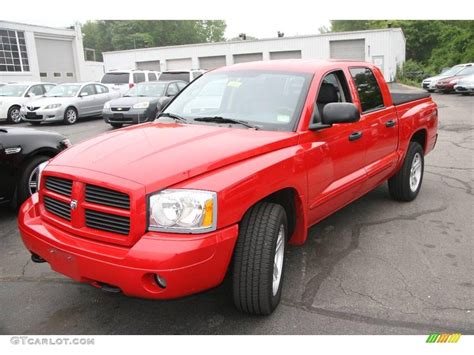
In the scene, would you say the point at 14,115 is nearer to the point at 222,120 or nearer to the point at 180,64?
the point at 222,120

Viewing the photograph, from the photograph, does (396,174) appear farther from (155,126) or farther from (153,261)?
(153,261)

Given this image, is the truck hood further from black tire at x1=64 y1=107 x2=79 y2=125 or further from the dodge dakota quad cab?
black tire at x1=64 y1=107 x2=79 y2=125

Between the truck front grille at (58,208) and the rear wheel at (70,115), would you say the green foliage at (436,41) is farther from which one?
the truck front grille at (58,208)

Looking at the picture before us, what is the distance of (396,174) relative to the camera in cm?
539

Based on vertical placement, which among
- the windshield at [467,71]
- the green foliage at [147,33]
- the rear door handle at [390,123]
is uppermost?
the green foliage at [147,33]

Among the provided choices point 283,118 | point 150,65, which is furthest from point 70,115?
point 150,65

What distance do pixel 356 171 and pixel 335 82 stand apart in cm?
86

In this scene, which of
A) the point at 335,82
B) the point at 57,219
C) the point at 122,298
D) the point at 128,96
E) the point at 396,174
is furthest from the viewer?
the point at 128,96

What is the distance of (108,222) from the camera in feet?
8.77

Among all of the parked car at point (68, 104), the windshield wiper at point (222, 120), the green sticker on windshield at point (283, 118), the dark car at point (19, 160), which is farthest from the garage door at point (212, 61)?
the green sticker on windshield at point (283, 118)

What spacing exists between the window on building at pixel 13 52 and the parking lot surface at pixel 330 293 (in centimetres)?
2854

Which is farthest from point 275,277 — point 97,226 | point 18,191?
point 18,191

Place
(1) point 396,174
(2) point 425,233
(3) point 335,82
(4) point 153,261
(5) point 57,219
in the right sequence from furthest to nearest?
(1) point 396,174 < (2) point 425,233 < (3) point 335,82 < (5) point 57,219 < (4) point 153,261

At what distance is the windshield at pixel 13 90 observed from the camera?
16.8 metres
